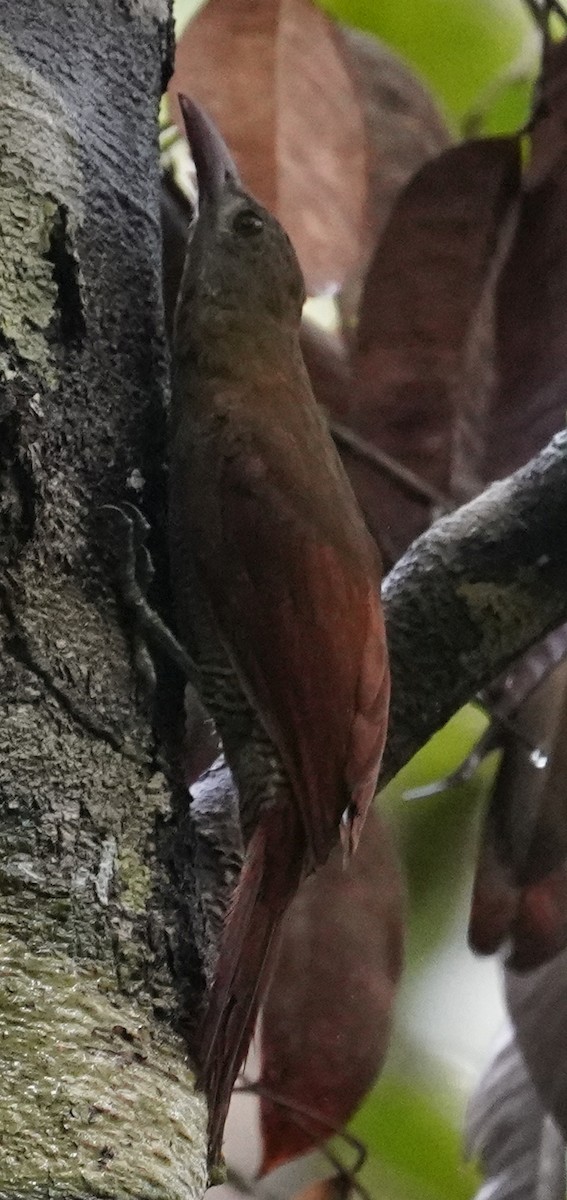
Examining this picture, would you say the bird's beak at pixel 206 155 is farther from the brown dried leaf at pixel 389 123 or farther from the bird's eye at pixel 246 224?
the brown dried leaf at pixel 389 123

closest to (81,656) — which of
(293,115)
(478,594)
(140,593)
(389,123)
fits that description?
(140,593)

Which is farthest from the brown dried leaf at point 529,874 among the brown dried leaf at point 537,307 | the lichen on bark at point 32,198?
the lichen on bark at point 32,198

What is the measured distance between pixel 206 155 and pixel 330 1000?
2.46 ft

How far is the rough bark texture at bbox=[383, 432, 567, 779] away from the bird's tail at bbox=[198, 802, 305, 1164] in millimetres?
139

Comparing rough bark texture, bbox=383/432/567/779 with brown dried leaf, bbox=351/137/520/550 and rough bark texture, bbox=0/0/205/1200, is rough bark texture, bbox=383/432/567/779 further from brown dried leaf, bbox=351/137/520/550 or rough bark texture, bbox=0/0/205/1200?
brown dried leaf, bbox=351/137/520/550

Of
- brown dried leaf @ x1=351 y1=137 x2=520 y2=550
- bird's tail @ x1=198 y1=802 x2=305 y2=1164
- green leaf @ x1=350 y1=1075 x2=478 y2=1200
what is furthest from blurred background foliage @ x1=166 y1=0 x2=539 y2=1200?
bird's tail @ x1=198 y1=802 x2=305 y2=1164

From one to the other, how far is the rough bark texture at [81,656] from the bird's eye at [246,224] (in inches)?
5.7

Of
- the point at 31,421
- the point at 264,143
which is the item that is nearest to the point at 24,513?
the point at 31,421

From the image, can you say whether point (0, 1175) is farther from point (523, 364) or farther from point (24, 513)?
point (523, 364)

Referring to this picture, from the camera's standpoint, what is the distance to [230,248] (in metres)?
1.11

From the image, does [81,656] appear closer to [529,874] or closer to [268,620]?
[268,620]

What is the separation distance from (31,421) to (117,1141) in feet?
1.29

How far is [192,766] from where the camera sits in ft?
3.64

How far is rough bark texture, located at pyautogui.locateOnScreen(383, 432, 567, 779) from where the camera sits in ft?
2.87
